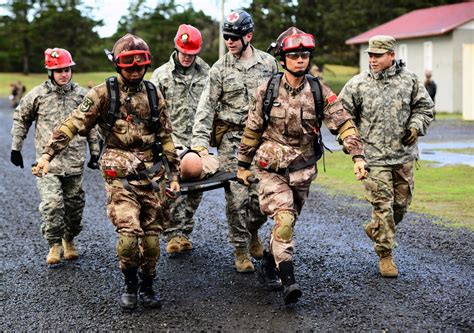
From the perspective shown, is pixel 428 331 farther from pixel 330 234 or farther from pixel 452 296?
pixel 330 234

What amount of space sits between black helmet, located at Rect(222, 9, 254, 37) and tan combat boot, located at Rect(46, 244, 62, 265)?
2.79 meters

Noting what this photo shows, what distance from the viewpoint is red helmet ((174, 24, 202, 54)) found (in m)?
7.98

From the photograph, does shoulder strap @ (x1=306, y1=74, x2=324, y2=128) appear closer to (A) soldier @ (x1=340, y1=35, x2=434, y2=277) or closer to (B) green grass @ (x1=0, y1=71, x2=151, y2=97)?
(A) soldier @ (x1=340, y1=35, x2=434, y2=277)

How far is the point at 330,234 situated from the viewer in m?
9.02

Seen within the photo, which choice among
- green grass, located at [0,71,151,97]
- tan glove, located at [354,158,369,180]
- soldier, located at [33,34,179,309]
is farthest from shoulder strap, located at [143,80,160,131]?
green grass, located at [0,71,151,97]

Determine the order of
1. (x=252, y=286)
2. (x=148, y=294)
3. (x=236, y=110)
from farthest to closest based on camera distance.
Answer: (x=236, y=110), (x=252, y=286), (x=148, y=294)

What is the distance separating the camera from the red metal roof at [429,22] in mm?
37812

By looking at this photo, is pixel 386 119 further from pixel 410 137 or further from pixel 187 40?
pixel 187 40

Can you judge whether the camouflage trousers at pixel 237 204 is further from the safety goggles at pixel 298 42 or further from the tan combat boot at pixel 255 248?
the safety goggles at pixel 298 42

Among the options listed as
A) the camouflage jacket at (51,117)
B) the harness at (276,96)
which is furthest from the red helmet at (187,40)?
the harness at (276,96)

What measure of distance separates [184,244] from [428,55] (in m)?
33.2

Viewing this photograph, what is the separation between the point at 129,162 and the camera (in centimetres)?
612

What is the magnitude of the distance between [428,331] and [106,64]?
83342 millimetres

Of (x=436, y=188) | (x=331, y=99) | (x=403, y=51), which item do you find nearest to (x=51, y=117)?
(x=331, y=99)
